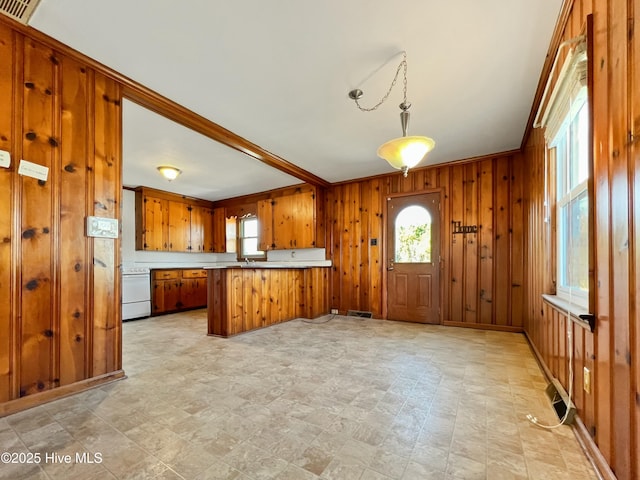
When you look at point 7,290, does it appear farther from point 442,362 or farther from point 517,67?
point 517,67

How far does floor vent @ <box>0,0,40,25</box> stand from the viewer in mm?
1646

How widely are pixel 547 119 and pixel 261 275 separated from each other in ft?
12.4

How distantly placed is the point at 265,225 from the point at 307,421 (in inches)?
188

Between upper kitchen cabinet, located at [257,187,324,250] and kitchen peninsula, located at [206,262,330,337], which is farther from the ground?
upper kitchen cabinet, located at [257,187,324,250]

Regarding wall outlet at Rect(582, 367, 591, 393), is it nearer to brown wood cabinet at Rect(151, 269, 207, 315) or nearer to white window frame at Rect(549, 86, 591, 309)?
white window frame at Rect(549, 86, 591, 309)

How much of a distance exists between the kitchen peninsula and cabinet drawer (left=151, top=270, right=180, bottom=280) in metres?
2.19

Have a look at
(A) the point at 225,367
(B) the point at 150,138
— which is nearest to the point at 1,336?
(A) the point at 225,367

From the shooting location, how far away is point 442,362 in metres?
2.73

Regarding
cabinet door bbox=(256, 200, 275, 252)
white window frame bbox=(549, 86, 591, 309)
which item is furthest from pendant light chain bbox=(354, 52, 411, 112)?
cabinet door bbox=(256, 200, 275, 252)

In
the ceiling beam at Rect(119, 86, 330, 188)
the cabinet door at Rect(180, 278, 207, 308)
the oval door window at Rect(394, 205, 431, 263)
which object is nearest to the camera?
the ceiling beam at Rect(119, 86, 330, 188)

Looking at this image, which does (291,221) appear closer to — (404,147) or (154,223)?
(154,223)

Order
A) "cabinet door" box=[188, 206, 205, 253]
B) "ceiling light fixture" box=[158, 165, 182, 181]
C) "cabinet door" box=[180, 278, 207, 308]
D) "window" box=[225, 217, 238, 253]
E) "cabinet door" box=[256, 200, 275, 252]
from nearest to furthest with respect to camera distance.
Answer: "ceiling light fixture" box=[158, 165, 182, 181] → "cabinet door" box=[180, 278, 207, 308] → "cabinet door" box=[256, 200, 275, 252] → "cabinet door" box=[188, 206, 205, 253] → "window" box=[225, 217, 238, 253]

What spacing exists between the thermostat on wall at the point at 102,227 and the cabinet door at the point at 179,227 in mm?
4012

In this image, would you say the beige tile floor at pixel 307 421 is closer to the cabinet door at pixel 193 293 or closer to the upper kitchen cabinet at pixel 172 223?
the cabinet door at pixel 193 293
